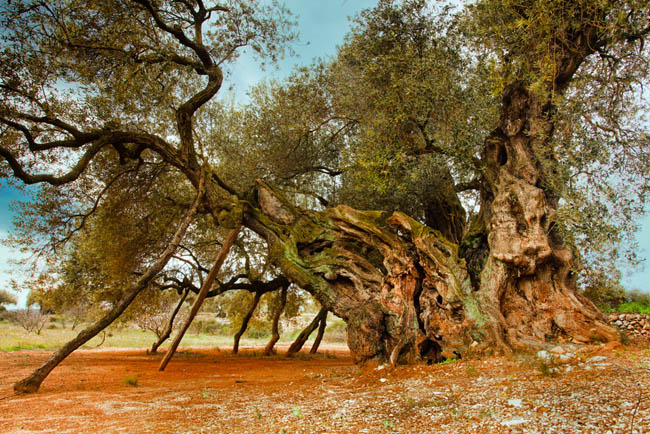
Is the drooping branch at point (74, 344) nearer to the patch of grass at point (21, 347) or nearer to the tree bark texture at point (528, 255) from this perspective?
the tree bark texture at point (528, 255)

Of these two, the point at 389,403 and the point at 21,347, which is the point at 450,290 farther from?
the point at 21,347

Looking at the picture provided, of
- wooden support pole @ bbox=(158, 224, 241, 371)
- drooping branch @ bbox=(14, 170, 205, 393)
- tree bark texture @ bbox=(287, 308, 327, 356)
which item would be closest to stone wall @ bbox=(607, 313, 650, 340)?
tree bark texture @ bbox=(287, 308, 327, 356)

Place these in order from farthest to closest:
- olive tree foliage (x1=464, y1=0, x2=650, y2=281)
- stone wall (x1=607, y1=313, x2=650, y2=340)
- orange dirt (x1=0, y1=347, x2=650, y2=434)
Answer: stone wall (x1=607, y1=313, x2=650, y2=340) < olive tree foliage (x1=464, y1=0, x2=650, y2=281) < orange dirt (x1=0, y1=347, x2=650, y2=434)

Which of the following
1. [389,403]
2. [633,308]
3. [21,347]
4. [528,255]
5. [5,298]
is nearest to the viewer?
[389,403]

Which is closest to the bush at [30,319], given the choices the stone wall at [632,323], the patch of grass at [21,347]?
the patch of grass at [21,347]

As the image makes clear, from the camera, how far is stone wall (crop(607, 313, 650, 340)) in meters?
11.3

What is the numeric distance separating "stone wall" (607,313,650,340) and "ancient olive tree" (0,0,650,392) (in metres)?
5.52

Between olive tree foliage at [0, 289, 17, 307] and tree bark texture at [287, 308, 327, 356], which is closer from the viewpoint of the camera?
tree bark texture at [287, 308, 327, 356]

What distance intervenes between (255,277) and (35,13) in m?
10.7

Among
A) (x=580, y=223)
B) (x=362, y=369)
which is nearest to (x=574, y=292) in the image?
(x=580, y=223)

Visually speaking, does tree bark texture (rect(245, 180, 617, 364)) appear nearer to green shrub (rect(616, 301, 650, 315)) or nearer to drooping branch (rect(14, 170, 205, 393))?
drooping branch (rect(14, 170, 205, 393))

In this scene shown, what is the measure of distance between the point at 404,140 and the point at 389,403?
6.62m

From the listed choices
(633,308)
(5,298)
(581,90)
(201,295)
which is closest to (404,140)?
(581,90)

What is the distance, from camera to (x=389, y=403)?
4602 mm
